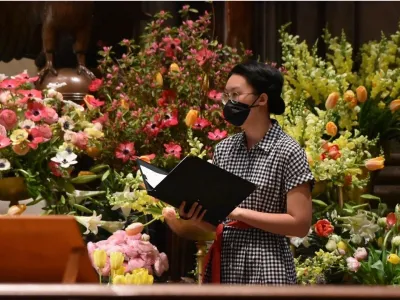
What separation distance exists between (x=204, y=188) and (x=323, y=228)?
33.0 inches

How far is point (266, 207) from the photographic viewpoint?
2346mm

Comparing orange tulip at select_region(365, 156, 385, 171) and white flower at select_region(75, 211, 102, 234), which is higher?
orange tulip at select_region(365, 156, 385, 171)

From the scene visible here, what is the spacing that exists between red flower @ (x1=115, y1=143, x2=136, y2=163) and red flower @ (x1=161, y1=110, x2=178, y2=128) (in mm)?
143

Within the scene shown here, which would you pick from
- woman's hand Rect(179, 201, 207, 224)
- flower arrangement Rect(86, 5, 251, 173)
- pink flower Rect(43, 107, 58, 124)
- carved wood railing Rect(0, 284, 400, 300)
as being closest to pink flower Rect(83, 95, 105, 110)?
flower arrangement Rect(86, 5, 251, 173)

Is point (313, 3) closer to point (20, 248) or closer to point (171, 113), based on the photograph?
point (171, 113)

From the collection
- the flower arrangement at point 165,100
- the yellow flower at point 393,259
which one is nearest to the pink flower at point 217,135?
the flower arrangement at point 165,100

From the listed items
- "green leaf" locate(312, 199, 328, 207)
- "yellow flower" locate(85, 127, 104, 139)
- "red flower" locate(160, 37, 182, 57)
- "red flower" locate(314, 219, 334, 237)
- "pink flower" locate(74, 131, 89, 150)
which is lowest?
"red flower" locate(314, 219, 334, 237)

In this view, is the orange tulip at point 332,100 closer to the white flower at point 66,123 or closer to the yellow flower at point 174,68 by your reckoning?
the yellow flower at point 174,68

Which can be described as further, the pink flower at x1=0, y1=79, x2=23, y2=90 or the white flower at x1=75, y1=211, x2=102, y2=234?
the pink flower at x1=0, y1=79, x2=23, y2=90

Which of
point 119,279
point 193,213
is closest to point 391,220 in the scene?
point 193,213

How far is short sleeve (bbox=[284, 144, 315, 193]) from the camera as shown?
7.59 feet

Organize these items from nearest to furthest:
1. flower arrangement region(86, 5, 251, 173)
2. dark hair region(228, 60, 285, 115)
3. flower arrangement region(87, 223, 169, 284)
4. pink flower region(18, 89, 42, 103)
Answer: dark hair region(228, 60, 285, 115)
flower arrangement region(87, 223, 169, 284)
pink flower region(18, 89, 42, 103)
flower arrangement region(86, 5, 251, 173)

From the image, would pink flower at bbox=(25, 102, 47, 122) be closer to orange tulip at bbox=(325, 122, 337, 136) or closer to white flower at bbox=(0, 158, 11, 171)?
white flower at bbox=(0, 158, 11, 171)

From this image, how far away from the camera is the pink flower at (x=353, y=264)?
2863mm
